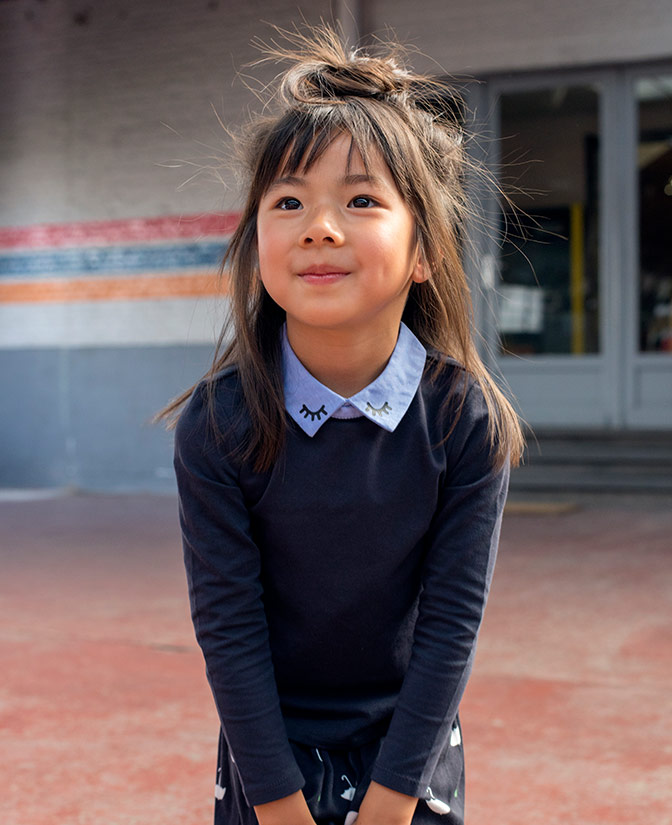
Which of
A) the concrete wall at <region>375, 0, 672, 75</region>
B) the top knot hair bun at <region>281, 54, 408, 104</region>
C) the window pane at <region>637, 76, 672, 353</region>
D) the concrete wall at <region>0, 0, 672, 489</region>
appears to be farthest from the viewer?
the concrete wall at <region>0, 0, 672, 489</region>

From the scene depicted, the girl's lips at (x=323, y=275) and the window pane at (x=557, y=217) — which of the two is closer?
the girl's lips at (x=323, y=275)

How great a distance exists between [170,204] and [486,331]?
8.60ft

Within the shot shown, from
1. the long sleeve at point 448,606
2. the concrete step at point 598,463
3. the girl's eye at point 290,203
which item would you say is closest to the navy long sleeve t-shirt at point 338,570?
the long sleeve at point 448,606

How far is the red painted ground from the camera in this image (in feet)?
7.17

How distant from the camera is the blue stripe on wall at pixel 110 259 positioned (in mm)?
7391

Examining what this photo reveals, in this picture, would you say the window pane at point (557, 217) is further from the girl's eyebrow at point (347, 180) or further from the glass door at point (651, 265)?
the girl's eyebrow at point (347, 180)

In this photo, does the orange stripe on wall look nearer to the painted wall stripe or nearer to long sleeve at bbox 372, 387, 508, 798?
the painted wall stripe

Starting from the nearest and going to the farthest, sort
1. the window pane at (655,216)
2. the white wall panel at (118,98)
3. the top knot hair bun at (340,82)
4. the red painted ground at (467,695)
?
the top knot hair bun at (340,82) < the red painted ground at (467,695) < the window pane at (655,216) < the white wall panel at (118,98)

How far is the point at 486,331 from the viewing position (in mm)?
7527

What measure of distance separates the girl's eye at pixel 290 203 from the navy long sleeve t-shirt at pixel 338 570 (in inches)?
10.5

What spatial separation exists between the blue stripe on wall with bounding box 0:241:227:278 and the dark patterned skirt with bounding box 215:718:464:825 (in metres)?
6.01

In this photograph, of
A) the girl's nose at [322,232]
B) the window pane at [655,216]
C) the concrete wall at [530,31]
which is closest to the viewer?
the girl's nose at [322,232]

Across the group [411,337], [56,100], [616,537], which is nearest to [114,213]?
[56,100]

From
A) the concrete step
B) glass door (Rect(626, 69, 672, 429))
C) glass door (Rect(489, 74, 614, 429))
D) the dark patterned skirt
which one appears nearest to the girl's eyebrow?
the dark patterned skirt
